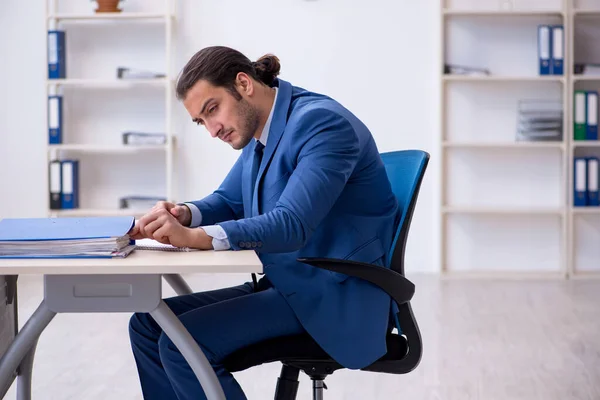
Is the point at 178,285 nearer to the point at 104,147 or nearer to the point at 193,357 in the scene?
the point at 193,357

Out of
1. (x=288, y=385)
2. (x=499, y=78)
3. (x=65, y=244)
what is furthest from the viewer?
(x=499, y=78)

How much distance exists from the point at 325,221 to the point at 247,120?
Answer: 0.29m

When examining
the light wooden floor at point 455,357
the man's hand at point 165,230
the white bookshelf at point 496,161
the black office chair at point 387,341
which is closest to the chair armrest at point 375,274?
the black office chair at point 387,341

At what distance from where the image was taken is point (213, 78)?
179 cm

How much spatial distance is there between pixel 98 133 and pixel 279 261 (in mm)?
4006

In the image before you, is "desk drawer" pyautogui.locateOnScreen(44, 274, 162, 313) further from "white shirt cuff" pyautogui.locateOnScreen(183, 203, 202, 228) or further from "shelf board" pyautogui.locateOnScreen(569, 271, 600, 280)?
"shelf board" pyautogui.locateOnScreen(569, 271, 600, 280)

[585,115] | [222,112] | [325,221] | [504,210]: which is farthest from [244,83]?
[585,115]

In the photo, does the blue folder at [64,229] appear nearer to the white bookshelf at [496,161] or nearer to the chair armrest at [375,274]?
the chair armrest at [375,274]

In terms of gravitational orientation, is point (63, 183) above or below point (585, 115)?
below

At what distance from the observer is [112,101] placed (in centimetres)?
550

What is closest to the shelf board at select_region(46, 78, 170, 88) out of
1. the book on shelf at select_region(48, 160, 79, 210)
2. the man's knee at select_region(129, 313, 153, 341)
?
the book on shelf at select_region(48, 160, 79, 210)

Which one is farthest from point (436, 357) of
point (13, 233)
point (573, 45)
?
point (573, 45)

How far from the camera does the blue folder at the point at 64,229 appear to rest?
1.52 m

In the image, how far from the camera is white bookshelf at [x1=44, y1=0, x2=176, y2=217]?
5.47m
